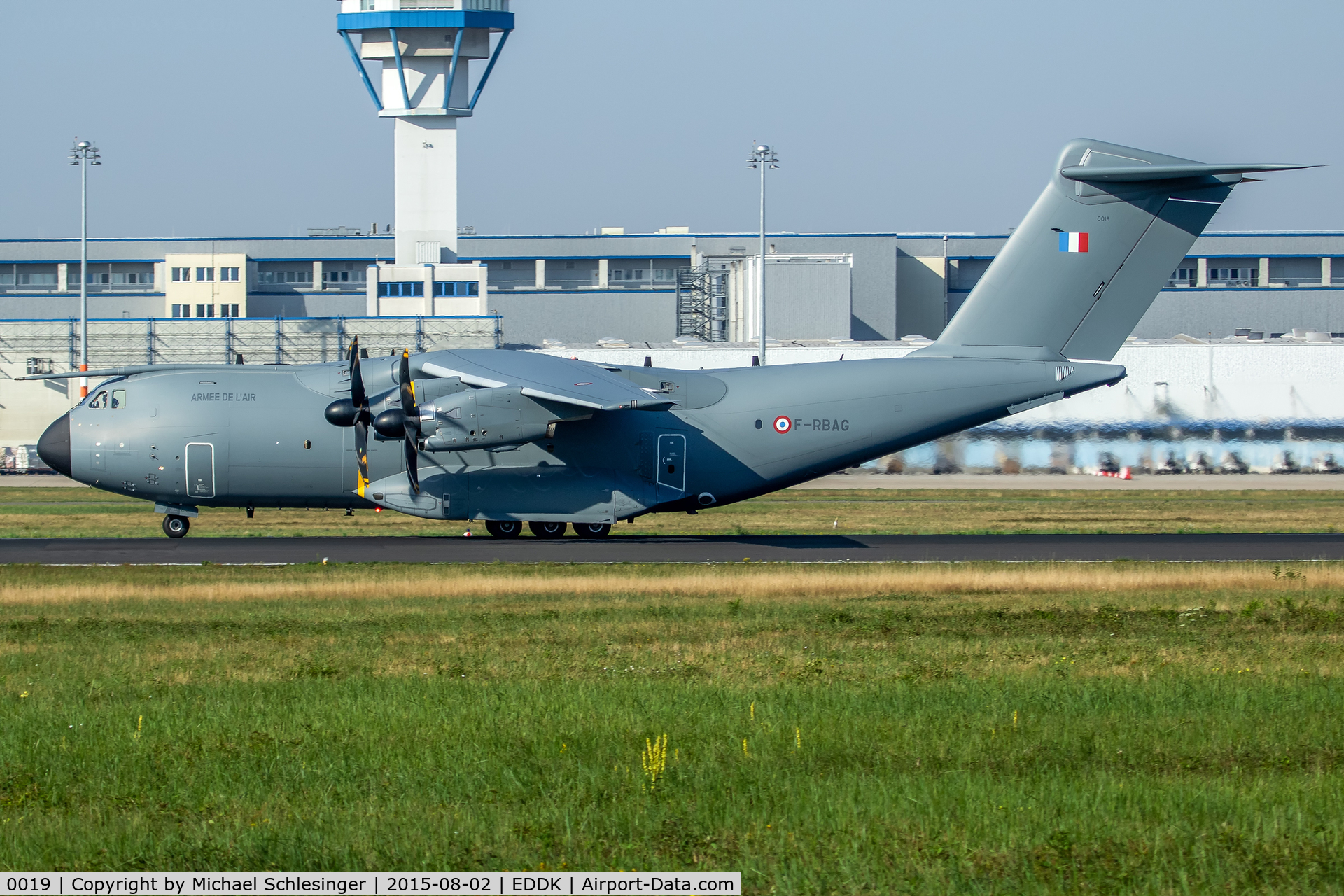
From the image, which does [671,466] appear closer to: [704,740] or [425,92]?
[704,740]

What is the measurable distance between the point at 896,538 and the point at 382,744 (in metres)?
22.2

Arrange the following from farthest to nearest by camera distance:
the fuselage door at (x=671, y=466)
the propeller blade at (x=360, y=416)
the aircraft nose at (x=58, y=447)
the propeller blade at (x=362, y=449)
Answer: the fuselage door at (x=671, y=466), the aircraft nose at (x=58, y=447), the propeller blade at (x=362, y=449), the propeller blade at (x=360, y=416)

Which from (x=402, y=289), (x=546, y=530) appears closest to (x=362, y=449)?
(x=546, y=530)

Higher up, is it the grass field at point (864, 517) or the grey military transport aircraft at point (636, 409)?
the grey military transport aircraft at point (636, 409)

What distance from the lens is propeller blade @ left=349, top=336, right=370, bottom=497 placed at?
91.0ft

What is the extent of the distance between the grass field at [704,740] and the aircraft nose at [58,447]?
37.0 feet

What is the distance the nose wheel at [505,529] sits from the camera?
103 feet

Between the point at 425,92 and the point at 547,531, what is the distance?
59355mm

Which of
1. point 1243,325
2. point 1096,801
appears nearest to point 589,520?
point 1096,801

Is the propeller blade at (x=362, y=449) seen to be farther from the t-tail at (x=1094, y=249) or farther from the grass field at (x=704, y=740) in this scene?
the t-tail at (x=1094, y=249)

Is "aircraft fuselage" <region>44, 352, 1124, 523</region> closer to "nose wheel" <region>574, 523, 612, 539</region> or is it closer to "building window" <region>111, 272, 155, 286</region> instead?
"nose wheel" <region>574, 523, 612, 539</region>

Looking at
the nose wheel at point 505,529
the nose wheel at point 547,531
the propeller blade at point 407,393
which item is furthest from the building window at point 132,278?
the propeller blade at point 407,393

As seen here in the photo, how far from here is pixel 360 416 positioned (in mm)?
28016

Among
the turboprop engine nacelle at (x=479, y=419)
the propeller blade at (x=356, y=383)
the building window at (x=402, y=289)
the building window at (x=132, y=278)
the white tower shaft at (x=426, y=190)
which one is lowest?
the turboprop engine nacelle at (x=479, y=419)
